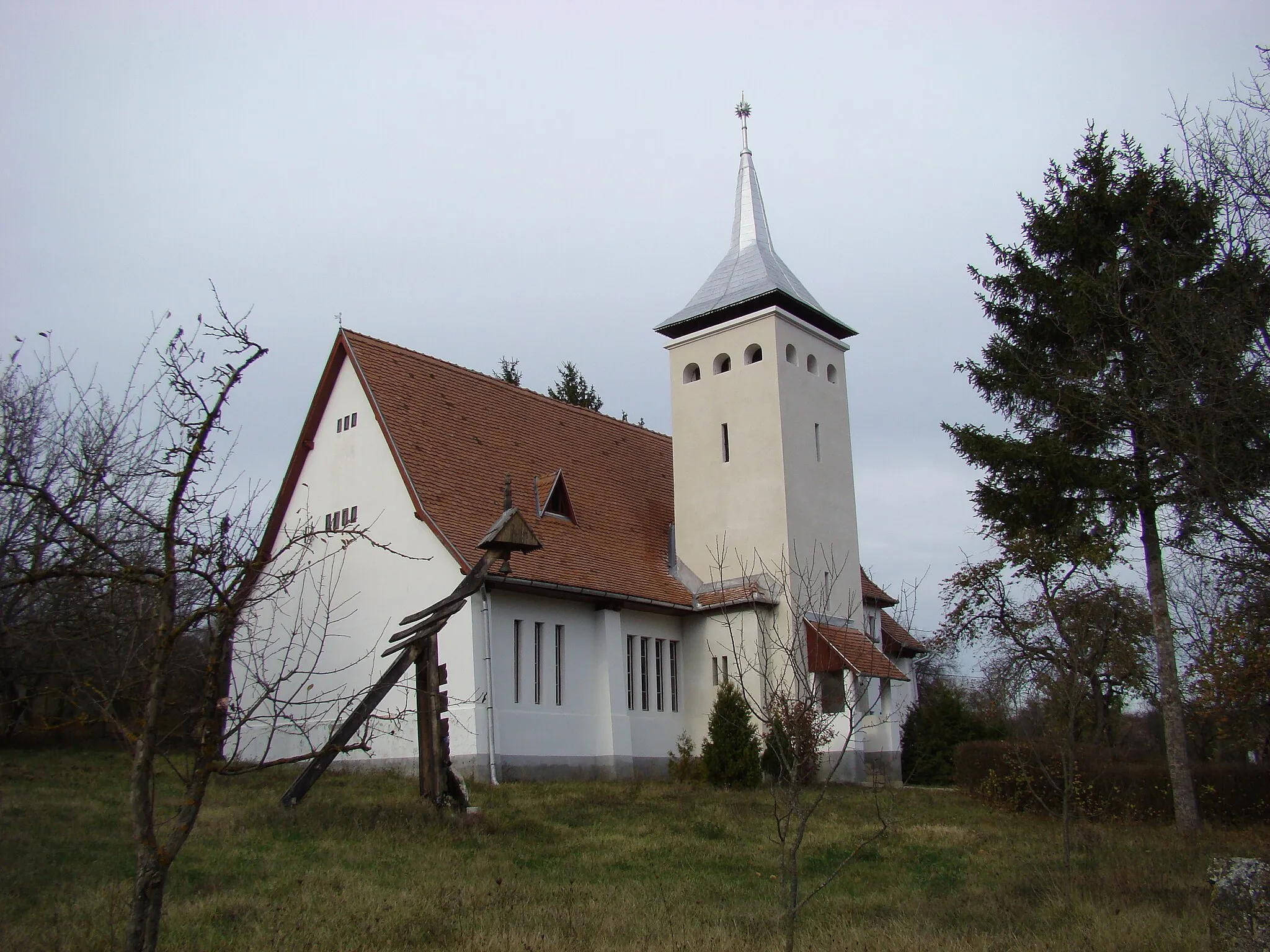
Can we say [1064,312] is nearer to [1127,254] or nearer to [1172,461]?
[1127,254]

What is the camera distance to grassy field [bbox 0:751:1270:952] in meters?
7.69

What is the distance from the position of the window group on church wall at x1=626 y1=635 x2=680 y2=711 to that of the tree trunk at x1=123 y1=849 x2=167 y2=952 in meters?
18.9

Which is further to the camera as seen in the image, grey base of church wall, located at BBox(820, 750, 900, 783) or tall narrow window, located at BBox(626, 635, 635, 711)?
grey base of church wall, located at BBox(820, 750, 900, 783)

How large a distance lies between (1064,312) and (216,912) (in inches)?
560

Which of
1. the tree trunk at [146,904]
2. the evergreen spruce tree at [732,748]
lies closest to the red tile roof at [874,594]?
the evergreen spruce tree at [732,748]

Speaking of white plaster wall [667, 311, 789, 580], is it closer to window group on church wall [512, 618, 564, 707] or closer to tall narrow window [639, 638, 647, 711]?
tall narrow window [639, 638, 647, 711]

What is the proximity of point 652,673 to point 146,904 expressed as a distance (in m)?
20.3

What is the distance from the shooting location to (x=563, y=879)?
10141mm

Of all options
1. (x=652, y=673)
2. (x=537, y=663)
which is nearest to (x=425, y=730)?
(x=537, y=663)

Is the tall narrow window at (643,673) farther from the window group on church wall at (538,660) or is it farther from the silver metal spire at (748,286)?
the silver metal spire at (748,286)

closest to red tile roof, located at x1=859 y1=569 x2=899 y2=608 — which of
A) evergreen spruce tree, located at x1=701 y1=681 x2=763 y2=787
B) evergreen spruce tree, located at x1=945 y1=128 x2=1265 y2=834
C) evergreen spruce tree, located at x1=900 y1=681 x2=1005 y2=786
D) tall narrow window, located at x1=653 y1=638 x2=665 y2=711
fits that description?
evergreen spruce tree, located at x1=900 y1=681 x2=1005 y2=786

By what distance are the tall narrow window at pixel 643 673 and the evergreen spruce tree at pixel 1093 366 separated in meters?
9.62

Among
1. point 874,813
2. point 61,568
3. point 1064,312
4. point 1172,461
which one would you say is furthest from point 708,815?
point 61,568

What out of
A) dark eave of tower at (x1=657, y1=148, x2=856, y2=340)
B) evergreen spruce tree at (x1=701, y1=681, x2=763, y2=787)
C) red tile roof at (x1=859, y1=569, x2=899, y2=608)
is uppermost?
dark eave of tower at (x1=657, y1=148, x2=856, y2=340)
